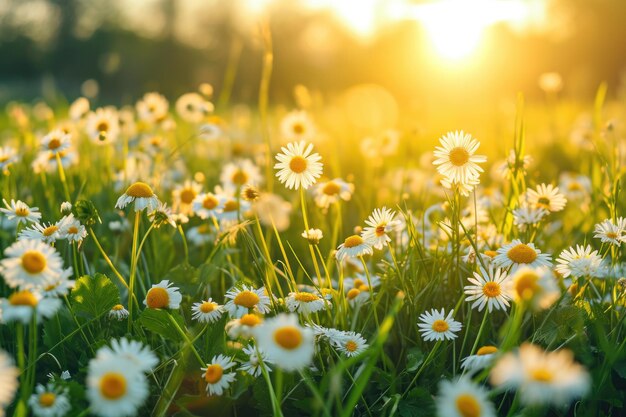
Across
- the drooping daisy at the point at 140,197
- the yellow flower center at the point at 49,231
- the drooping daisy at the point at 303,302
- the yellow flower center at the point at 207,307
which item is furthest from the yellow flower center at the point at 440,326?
the yellow flower center at the point at 49,231

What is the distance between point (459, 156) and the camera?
4.52ft

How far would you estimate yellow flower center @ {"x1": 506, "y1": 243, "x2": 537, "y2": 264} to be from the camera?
1.30 meters

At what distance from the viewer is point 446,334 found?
122cm

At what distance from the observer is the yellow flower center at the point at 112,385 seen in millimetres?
821

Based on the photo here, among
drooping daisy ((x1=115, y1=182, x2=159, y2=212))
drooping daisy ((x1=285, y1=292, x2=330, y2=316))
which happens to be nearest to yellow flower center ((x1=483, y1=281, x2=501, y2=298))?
drooping daisy ((x1=285, y1=292, x2=330, y2=316))

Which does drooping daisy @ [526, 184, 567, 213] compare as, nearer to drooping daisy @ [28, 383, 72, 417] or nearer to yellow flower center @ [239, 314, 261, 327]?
yellow flower center @ [239, 314, 261, 327]

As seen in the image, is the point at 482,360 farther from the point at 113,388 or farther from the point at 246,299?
the point at 113,388

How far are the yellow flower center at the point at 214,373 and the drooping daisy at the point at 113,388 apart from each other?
30 centimetres

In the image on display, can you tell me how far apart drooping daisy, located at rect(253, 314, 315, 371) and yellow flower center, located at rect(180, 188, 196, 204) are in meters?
1.14

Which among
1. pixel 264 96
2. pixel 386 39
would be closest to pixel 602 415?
pixel 264 96

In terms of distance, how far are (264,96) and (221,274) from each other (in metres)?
0.84

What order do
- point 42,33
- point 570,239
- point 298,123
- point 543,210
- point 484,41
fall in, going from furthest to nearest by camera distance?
point 42,33
point 484,41
point 298,123
point 570,239
point 543,210

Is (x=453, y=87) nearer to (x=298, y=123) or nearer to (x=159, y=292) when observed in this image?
(x=298, y=123)

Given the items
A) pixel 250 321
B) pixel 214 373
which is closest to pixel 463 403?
pixel 250 321
